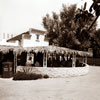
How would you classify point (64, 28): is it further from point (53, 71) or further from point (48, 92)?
point (48, 92)

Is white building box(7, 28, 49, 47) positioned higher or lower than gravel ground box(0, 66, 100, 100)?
higher

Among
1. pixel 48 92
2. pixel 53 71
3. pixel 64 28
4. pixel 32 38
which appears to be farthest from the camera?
pixel 64 28

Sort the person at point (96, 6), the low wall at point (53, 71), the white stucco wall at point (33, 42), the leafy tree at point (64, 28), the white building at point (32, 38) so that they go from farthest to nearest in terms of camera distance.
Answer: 1. the leafy tree at point (64, 28)
2. the white stucco wall at point (33, 42)
3. the white building at point (32, 38)
4. the low wall at point (53, 71)
5. the person at point (96, 6)

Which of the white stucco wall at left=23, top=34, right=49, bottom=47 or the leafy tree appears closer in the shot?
the white stucco wall at left=23, top=34, right=49, bottom=47

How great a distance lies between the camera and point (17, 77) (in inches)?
655

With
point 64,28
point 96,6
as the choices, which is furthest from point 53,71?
point 64,28

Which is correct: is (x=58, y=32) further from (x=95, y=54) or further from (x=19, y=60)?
(x=19, y=60)

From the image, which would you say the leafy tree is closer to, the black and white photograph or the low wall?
the black and white photograph

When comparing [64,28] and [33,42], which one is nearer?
[33,42]

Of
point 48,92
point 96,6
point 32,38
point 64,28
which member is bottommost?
point 48,92

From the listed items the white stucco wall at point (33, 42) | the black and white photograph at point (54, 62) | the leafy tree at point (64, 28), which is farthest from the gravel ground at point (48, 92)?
the leafy tree at point (64, 28)

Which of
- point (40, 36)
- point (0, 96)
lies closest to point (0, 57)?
point (40, 36)

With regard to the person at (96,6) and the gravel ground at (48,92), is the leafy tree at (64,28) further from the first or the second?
the person at (96,6)

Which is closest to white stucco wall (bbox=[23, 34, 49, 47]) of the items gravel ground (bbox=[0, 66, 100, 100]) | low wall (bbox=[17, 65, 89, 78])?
low wall (bbox=[17, 65, 89, 78])
